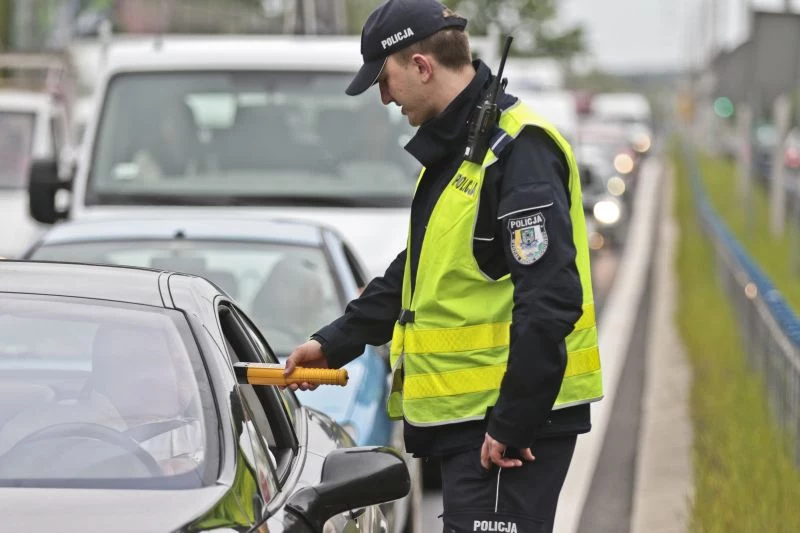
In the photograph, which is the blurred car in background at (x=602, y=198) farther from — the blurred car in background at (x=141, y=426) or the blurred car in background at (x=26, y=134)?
the blurred car in background at (x=141, y=426)

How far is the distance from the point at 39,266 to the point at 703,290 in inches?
608

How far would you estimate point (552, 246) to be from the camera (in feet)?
14.3

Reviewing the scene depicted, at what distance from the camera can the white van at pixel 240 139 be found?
1048cm

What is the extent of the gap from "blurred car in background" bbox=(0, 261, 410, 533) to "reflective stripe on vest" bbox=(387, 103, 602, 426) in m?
0.35

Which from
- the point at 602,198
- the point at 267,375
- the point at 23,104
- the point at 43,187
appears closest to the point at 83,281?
the point at 267,375

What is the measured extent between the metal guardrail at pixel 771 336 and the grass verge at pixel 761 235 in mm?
2350

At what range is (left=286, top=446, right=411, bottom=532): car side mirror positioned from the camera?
3.96m

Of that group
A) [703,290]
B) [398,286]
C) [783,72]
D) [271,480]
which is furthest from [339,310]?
[783,72]

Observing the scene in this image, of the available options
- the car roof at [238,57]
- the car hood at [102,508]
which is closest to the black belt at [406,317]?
the car hood at [102,508]

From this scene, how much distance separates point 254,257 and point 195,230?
0.28 meters

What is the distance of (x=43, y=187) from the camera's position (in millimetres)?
10555

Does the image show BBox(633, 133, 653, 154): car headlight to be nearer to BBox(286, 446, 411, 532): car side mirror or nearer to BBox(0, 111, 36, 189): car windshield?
BBox(0, 111, 36, 189): car windshield

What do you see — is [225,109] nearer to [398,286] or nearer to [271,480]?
[398,286]

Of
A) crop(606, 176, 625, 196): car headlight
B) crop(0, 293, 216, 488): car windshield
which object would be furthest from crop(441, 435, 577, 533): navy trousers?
crop(606, 176, 625, 196): car headlight
